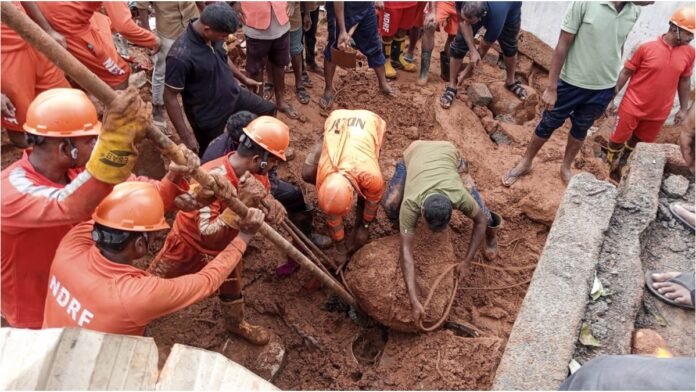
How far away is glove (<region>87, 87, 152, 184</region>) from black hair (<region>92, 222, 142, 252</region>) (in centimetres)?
34

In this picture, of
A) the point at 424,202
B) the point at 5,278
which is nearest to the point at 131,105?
the point at 5,278

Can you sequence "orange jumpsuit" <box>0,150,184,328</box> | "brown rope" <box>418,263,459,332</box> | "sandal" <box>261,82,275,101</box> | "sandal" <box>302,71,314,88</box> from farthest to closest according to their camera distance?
"sandal" <box>302,71,314,88</box> → "sandal" <box>261,82,275,101</box> → "brown rope" <box>418,263,459,332</box> → "orange jumpsuit" <box>0,150,184,328</box>

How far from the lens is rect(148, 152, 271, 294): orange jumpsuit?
351 cm

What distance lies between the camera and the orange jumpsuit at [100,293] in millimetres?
2627

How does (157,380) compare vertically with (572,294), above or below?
above

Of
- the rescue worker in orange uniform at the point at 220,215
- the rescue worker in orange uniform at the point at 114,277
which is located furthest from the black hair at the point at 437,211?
the rescue worker in orange uniform at the point at 114,277

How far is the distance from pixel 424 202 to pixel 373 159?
63 cm

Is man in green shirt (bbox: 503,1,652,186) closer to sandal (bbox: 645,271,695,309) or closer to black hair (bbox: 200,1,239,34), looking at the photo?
sandal (bbox: 645,271,695,309)

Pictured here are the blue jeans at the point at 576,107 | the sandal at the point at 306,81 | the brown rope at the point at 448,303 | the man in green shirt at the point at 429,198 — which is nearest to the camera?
the man in green shirt at the point at 429,198

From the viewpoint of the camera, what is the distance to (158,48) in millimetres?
5168

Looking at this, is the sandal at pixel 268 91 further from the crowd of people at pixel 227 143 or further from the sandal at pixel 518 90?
the sandal at pixel 518 90

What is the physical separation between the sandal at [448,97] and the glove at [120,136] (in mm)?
4595

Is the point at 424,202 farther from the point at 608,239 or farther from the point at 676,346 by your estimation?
the point at 676,346

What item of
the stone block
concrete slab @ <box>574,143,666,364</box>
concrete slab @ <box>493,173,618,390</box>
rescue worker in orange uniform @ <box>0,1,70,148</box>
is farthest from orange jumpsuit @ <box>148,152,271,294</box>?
the stone block
